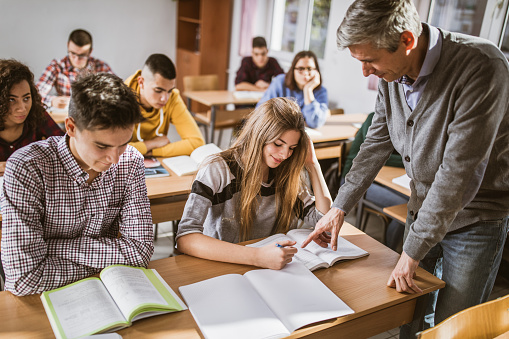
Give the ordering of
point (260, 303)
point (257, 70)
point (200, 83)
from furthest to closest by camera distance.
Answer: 1. point (257, 70)
2. point (200, 83)
3. point (260, 303)

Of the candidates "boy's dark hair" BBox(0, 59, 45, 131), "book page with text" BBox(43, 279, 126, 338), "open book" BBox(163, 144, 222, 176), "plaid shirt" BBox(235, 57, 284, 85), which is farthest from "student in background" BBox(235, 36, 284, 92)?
"book page with text" BBox(43, 279, 126, 338)

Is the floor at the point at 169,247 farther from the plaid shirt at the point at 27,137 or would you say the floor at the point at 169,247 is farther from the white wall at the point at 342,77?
the white wall at the point at 342,77

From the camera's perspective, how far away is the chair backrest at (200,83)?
5.03 m

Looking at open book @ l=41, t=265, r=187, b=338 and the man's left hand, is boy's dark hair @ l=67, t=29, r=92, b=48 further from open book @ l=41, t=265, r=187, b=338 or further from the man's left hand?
the man's left hand

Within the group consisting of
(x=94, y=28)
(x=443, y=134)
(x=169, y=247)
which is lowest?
(x=169, y=247)

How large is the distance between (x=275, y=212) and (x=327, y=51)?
375 cm

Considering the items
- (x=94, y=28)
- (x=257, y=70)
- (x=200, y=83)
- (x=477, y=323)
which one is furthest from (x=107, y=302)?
(x=94, y=28)

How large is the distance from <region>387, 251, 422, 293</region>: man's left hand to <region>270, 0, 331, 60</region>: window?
4222mm

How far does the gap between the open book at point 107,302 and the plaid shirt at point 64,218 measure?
54mm

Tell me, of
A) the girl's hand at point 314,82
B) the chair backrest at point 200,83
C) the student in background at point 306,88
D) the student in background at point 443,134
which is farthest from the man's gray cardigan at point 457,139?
the chair backrest at point 200,83

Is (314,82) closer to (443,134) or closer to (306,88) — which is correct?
(306,88)

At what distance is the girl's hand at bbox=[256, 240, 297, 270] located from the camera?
1378mm

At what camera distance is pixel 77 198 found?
52.1 inches

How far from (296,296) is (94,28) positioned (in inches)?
230
